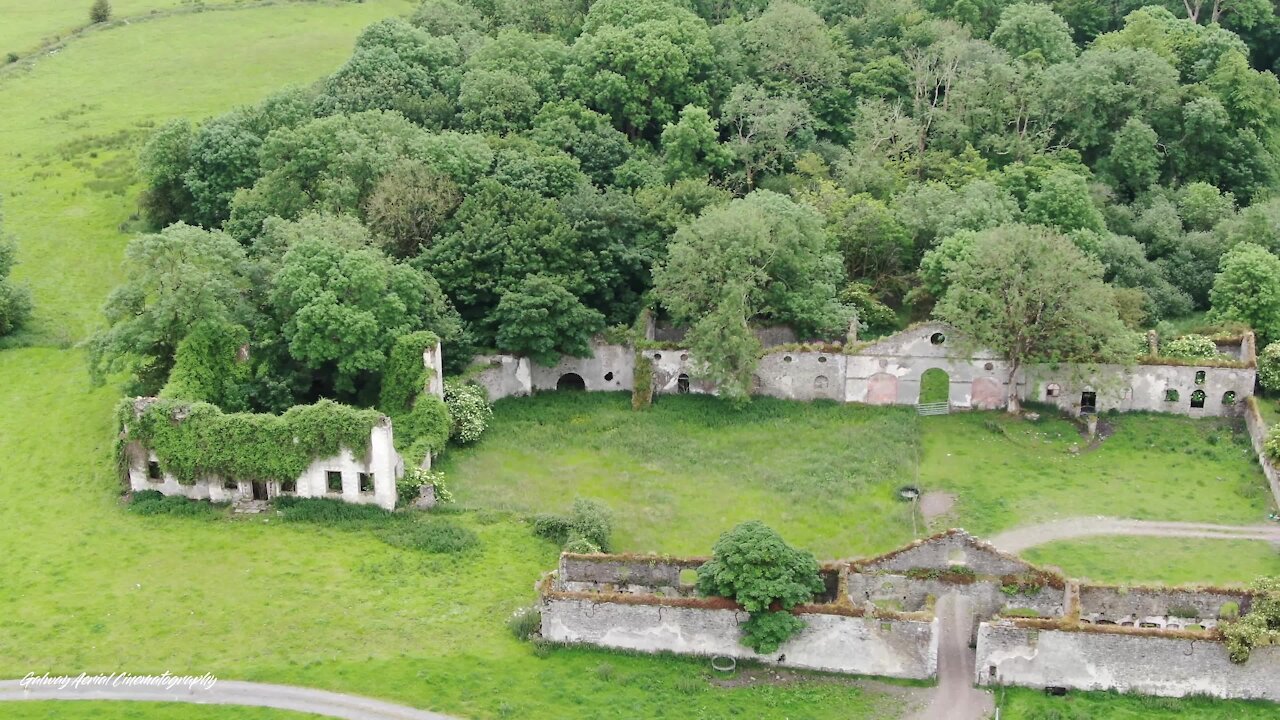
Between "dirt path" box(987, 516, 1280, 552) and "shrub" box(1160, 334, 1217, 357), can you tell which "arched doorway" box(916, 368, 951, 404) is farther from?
"dirt path" box(987, 516, 1280, 552)

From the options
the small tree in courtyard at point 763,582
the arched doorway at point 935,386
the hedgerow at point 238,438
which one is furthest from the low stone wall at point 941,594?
Result: the hedgerow at point 238,438

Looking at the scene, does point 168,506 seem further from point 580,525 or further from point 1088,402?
point 1088,402

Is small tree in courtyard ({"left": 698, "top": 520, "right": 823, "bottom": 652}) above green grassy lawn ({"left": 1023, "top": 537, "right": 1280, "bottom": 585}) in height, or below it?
above

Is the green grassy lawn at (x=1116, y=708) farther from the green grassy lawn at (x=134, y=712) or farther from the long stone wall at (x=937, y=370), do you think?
the green grassy lawn at (x=134, y=712)

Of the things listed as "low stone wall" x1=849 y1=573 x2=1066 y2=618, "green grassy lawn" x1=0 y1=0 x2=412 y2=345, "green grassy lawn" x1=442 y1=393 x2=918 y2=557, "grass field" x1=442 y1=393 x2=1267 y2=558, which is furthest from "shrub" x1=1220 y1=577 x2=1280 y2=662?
"green grassy lawn" x1=0 y1=0 x2=412 y2=345

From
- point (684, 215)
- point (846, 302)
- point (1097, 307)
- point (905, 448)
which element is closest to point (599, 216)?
point (684, 215)
